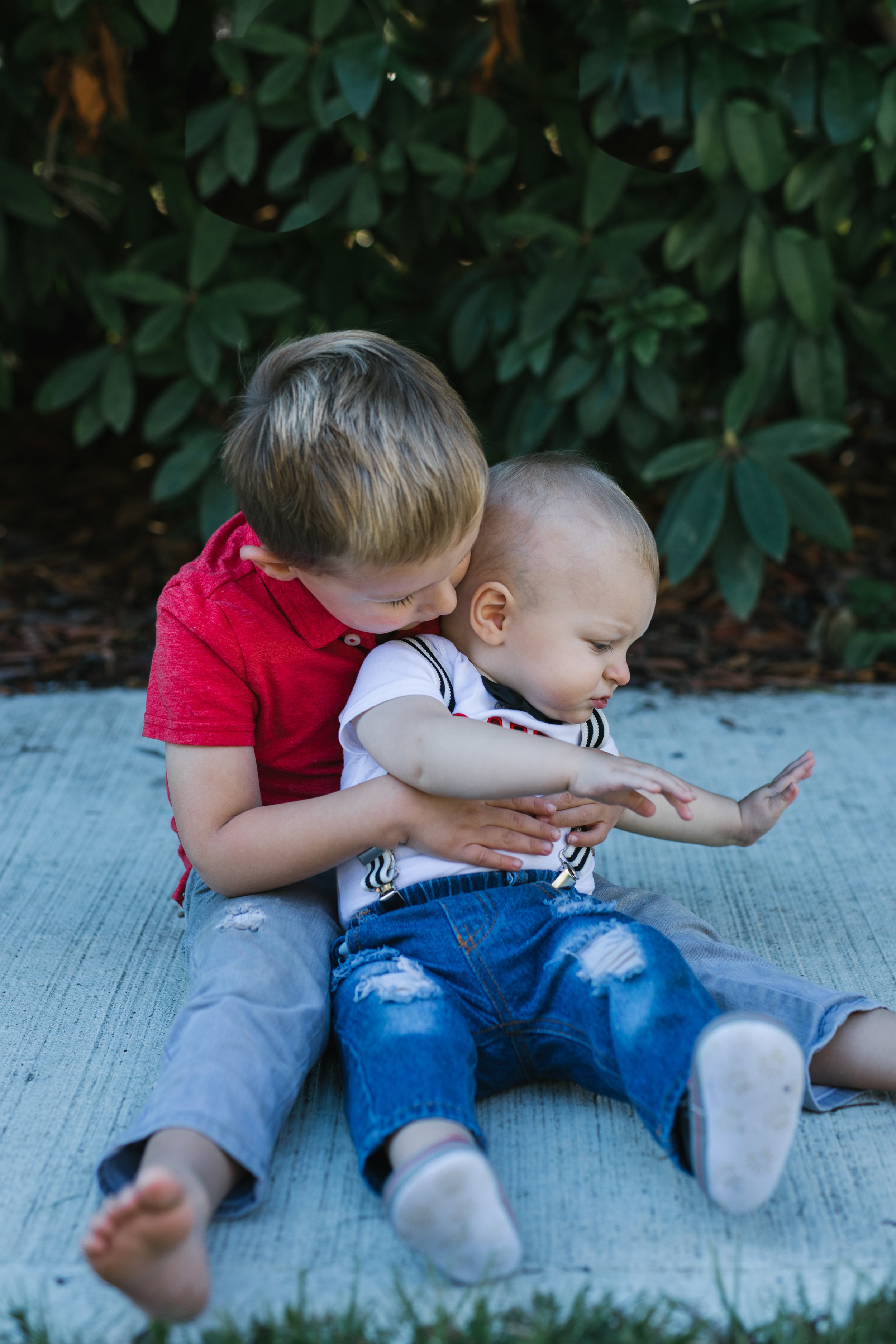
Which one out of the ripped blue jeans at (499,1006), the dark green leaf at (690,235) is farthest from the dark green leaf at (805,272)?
the ripped blue jeans at (499,1006)

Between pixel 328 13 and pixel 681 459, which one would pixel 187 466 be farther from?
pixel 681 459

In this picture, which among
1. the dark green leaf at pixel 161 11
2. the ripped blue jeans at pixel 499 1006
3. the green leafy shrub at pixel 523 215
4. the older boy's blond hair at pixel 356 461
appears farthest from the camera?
the green leafy shrub at pixel 523 215

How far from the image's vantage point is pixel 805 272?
280 centimetres

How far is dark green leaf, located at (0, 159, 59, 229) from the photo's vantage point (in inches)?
114

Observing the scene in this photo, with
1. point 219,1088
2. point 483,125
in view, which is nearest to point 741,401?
point 483,125

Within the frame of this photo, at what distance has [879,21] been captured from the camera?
290cm

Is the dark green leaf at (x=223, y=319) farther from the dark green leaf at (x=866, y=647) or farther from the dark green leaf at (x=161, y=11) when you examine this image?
the dark green leaf at (x=866, y=647)

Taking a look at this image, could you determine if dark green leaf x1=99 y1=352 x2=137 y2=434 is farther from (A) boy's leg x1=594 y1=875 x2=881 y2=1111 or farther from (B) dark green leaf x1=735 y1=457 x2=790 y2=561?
(A) boy's leg x1=594 y1=875 x2=881 y2=1111

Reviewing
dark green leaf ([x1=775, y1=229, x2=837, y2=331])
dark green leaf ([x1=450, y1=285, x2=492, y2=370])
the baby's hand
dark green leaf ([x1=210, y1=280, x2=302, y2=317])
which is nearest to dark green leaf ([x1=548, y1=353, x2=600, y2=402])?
dark green leaf ([x1=450, y1=285, x2=492, y2=370])

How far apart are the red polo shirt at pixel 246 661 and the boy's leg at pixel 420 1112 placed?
30 centimetres

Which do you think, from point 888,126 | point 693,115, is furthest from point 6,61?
point 888,126

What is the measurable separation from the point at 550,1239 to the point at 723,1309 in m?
0.18

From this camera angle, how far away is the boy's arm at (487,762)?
1.26 metres

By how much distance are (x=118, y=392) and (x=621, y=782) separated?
2184 mm
